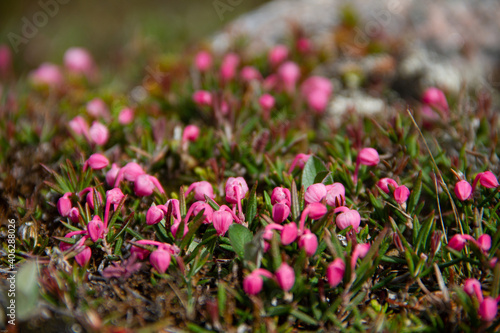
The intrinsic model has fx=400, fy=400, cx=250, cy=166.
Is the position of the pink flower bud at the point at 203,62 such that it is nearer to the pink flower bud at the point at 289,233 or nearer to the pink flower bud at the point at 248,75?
the pink flower bud at the point at 248,75

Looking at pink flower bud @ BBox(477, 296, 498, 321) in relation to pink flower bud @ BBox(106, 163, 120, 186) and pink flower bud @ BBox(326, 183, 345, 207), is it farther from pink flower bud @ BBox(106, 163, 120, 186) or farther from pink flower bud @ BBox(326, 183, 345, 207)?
pink flower bud @ BBox(106, 163, 120, 186)

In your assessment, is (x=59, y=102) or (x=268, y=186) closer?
(x=268, y=186)

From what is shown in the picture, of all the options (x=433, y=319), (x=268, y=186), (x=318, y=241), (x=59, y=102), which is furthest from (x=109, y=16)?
(x=433, y=319)

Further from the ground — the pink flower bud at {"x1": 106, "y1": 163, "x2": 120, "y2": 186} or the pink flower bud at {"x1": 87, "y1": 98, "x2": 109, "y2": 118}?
the pink flower bud at {"x1": 87, "y1": 98, "x2": 109, "y2": 118}

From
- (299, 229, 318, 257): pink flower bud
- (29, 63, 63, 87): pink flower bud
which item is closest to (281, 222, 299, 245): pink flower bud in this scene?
(299, 229, 318, 257): pink flower bud

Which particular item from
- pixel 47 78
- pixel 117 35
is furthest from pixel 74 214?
pixel 117 35

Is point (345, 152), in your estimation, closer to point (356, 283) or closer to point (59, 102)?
point (356, 283)
